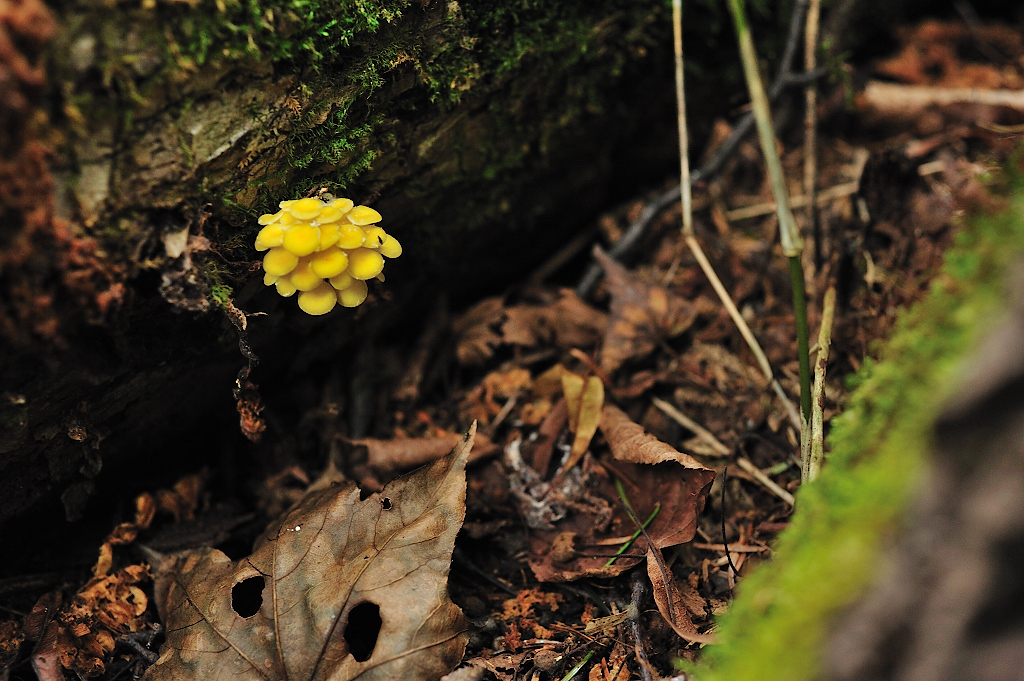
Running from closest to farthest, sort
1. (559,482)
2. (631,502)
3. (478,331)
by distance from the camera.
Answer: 1. (631,502)
2. (559,482)
3. (478,331)

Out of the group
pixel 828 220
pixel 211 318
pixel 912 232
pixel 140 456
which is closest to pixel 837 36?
pixel 828 220

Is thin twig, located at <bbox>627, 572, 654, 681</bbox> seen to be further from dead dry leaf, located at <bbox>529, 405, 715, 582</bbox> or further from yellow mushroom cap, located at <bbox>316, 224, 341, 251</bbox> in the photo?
yellow mushroom cap, located at <bbox>316, 224, 341, 251</bbox>

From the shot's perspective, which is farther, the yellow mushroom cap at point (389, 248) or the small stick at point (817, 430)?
the yellow mushroom cap at point (389, 248)

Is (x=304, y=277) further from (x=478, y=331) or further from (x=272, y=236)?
(x=478, y=331)

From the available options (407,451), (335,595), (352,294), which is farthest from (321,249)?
(335,595)

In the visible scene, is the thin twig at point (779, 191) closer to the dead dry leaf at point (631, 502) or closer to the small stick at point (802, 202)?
the dead dry leaf at point (631, 502)

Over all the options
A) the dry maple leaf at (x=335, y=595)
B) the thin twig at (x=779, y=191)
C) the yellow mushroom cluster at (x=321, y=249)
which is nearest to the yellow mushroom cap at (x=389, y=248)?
the yellow mushroom cluster at (x=321, y=249)
